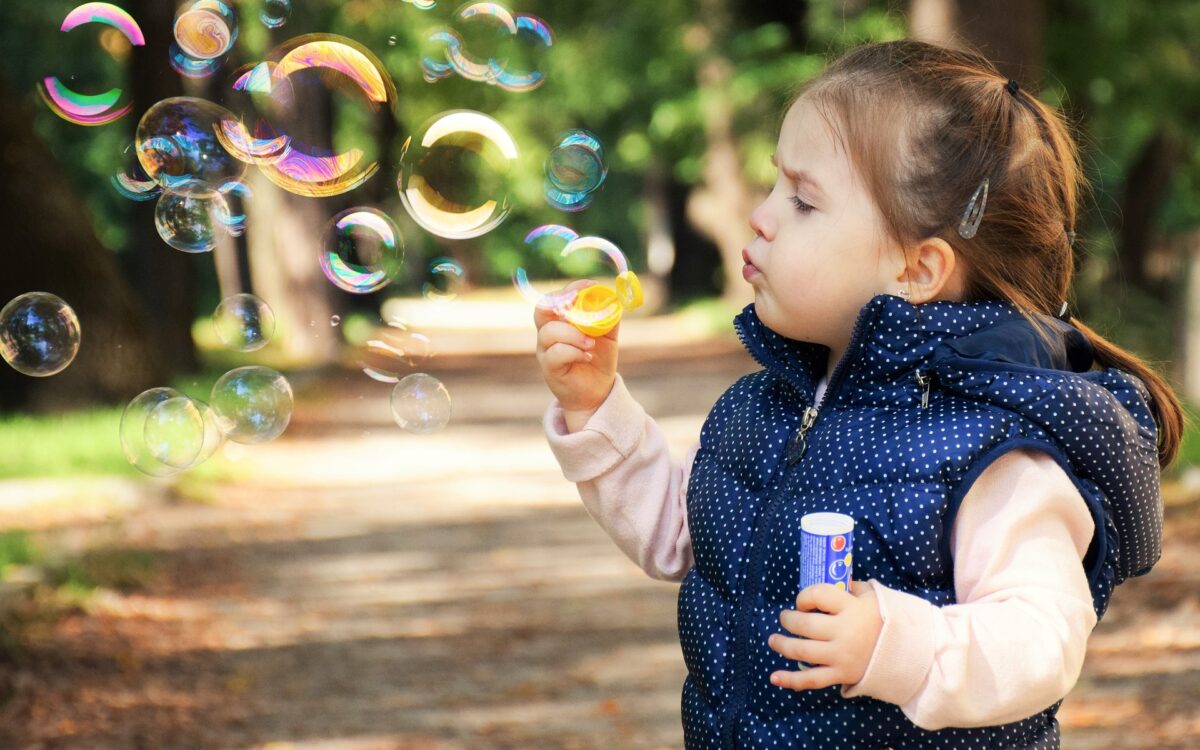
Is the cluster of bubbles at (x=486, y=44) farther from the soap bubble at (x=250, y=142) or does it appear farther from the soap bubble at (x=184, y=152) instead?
the soap bubble at (x=184, y=152)

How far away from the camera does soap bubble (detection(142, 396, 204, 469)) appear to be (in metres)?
3.74

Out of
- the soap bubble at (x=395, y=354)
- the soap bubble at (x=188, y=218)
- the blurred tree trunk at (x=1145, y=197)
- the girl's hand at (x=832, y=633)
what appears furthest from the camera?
the blurred tree trunk at (x=1145, y=197)

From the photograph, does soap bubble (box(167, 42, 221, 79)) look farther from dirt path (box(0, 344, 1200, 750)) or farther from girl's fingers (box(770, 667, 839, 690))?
girl's fingers (box(770, 667, 839, 690))

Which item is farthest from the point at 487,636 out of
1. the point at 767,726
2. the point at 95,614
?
the point at 767,726

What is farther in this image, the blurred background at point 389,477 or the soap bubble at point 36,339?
the blurred background at point 389,477

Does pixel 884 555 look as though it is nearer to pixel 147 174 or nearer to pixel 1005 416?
pixel 1005 416

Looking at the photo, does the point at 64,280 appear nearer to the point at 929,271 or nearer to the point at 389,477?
the point at 389,477

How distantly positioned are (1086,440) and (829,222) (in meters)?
0.45

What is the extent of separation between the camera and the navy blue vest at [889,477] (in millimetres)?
1801

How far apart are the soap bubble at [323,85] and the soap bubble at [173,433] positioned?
68 centimetres

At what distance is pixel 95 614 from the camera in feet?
18.2

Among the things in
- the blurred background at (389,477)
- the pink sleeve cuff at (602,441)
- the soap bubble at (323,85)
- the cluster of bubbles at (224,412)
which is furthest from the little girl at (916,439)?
the cluster of bubbles at (224,412)

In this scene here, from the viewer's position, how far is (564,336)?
2182mm

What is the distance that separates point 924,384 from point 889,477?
0.47 feet
